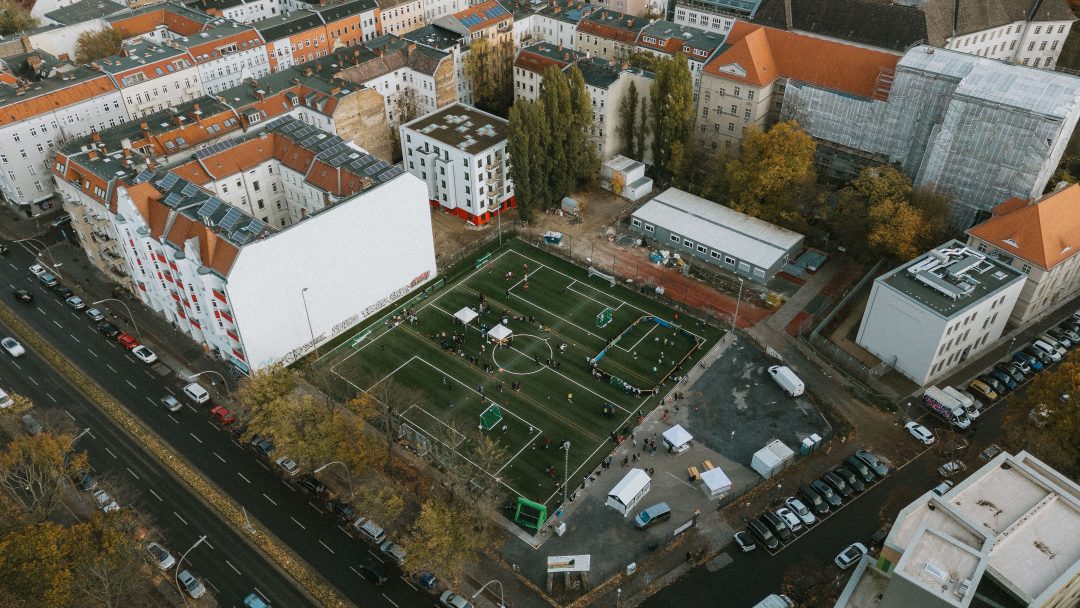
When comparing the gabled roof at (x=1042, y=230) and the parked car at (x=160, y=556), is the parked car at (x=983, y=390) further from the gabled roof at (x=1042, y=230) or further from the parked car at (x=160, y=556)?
the parked car at (x=160, y=556)

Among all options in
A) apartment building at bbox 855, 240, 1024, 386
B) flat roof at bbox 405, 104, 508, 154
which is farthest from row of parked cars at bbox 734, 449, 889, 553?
flat roof at bbox 405, 104, 508, 154

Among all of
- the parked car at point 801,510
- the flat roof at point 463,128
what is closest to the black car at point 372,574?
the parked car at point 801,510

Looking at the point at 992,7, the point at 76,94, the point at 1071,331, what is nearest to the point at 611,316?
the point at 1071,331

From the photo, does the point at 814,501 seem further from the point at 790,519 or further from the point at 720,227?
the point at 720,227

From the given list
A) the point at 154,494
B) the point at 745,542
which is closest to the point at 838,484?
the point at 745,542

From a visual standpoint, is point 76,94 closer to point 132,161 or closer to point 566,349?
point 132,161
